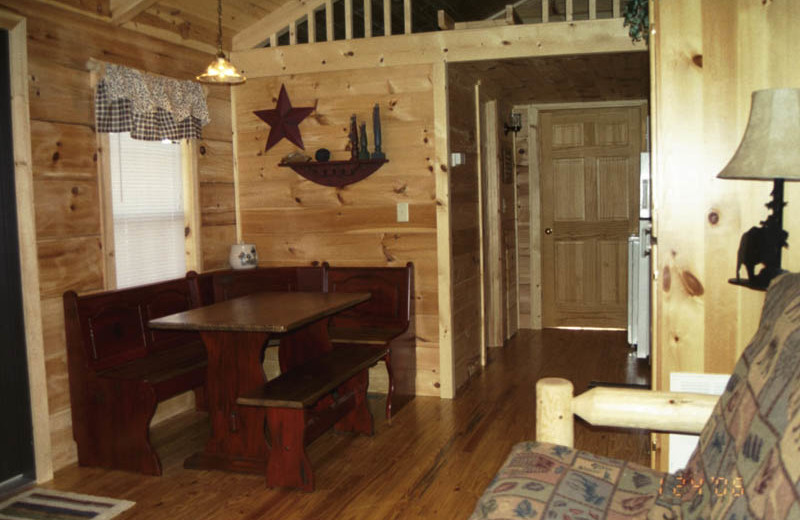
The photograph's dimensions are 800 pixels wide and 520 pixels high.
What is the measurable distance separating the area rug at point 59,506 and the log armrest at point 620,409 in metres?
1.91

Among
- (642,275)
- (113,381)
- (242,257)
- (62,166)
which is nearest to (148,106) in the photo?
(62,166)

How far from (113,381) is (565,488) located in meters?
2.42

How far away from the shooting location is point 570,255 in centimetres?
675

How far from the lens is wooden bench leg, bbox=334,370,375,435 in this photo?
3826 mm

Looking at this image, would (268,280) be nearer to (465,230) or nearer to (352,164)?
(352,164)

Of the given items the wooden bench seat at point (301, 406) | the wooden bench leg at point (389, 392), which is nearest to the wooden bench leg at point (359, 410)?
the wooden bench seat at point (301, 406)

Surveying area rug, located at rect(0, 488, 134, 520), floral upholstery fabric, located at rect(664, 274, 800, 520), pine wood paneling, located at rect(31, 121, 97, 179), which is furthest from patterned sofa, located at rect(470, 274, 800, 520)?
pine wood paneling, located at rect(31, 121, 97, 179)

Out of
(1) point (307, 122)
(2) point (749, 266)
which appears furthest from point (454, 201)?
(2) point (749, 266)

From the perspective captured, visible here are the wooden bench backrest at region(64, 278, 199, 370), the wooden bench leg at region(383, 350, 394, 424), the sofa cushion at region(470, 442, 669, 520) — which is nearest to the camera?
the sofa cushion at region(470, 442, 669, 520)

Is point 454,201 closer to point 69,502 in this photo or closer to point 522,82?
point 522,82

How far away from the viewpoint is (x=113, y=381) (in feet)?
11.2

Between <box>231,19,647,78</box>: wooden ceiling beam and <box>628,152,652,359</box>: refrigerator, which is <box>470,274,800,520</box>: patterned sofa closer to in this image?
<box>231,19,647,78</box>: wooden ceiling beam

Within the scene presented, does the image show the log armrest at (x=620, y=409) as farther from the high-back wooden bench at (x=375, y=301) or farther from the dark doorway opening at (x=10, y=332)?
the dark doorway opening at (x=10, y=332)

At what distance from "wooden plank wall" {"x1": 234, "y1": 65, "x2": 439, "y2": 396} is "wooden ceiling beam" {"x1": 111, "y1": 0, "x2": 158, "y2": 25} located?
1.11 metres
